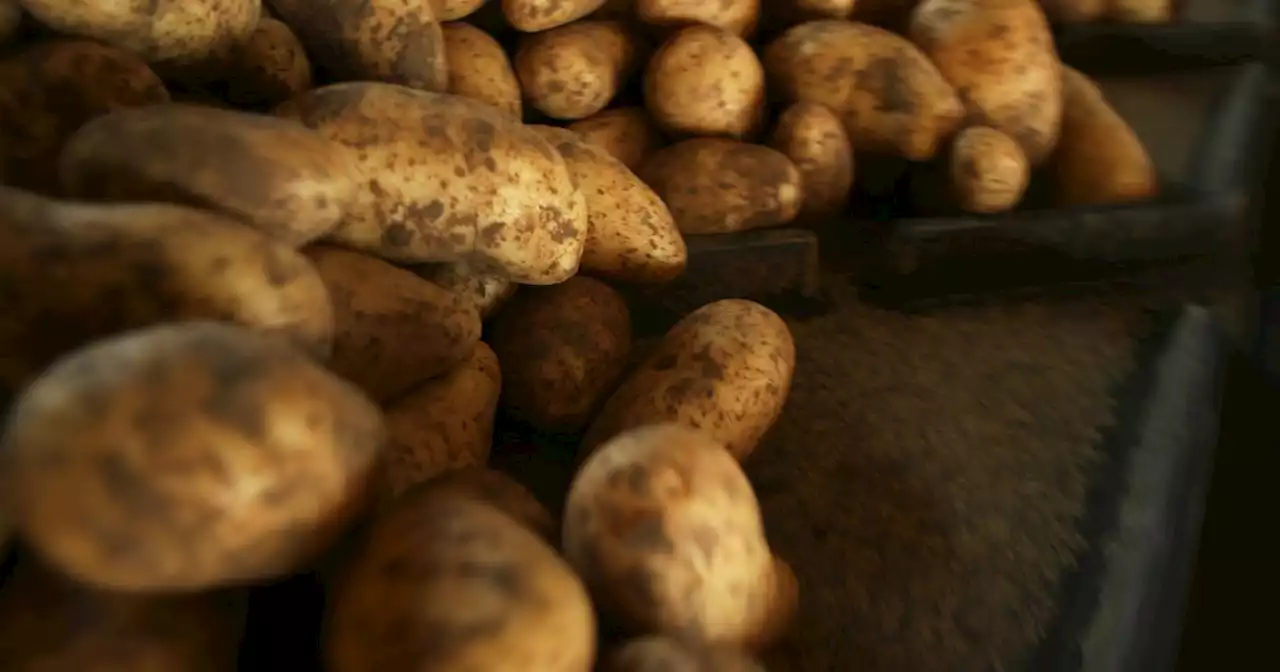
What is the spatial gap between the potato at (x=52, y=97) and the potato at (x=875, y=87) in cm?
59

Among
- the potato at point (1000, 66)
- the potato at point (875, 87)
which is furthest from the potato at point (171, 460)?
the potato at point (1000, 66)

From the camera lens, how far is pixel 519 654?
378 mm

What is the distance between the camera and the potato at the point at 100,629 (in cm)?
39

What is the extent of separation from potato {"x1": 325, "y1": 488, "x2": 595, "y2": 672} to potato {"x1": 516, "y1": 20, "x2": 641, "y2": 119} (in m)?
0.55

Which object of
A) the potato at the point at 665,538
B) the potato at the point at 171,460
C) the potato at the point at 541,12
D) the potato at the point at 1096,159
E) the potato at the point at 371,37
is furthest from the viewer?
the potato at the point at 1096,159

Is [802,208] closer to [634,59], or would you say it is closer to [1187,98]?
[634,59]

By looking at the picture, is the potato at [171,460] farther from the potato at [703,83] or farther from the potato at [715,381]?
A: the potato at [703,83]

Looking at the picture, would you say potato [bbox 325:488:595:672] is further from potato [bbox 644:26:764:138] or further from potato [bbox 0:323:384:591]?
potato [bbox 644:26:764:138]

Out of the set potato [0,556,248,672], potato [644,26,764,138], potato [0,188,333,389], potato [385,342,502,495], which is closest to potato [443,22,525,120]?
potato [644,26,764,138]

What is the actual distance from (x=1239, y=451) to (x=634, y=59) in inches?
26.5

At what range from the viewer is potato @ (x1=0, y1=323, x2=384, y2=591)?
14.1 inches

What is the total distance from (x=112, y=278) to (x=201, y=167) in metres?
0.08

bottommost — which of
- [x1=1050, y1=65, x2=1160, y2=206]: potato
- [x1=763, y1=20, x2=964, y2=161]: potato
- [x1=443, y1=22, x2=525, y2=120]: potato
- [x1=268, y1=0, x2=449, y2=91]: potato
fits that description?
[x1=1050, y1=65, x2=1160, y2=206]: potato

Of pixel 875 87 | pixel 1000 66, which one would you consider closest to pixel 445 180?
pixel 875 87
